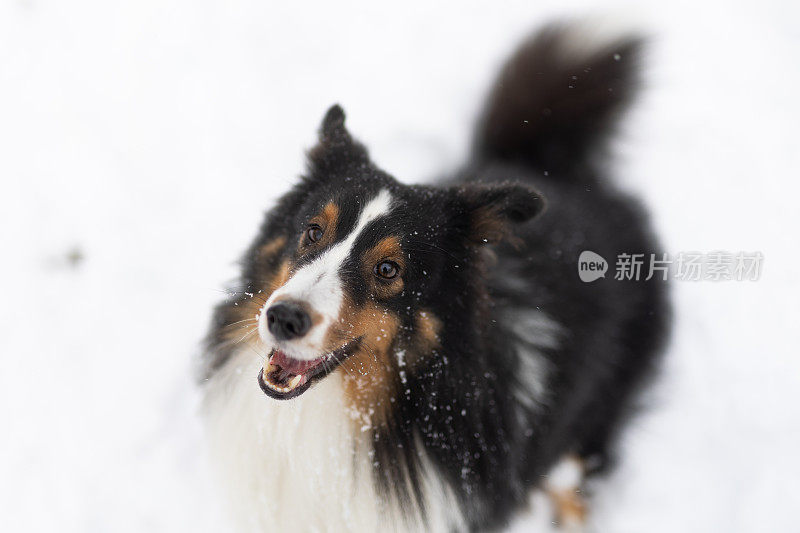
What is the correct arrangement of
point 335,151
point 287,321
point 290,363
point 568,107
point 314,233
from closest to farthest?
1. point 287,321
2. point 290,363
3. point 314,233
4. point 335,151
5. point 568,107

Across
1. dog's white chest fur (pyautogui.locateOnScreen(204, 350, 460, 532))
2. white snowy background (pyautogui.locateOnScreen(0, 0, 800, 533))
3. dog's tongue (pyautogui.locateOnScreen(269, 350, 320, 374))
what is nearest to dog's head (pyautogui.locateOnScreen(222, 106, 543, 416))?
dog's tongue (pyautogui.locateOnScreen(269, 350, 320, 374))

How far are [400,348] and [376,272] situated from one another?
0.81 feet

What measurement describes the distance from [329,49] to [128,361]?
215 centimetres

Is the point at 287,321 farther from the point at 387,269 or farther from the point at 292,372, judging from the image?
the point at 387,269

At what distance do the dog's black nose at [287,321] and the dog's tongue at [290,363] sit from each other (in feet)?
0.55

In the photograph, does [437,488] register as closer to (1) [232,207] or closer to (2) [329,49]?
(1) [232,207]

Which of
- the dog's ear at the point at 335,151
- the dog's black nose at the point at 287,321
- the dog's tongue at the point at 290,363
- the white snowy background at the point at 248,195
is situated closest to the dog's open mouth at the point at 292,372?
the dog's tongue at the point at 290,363

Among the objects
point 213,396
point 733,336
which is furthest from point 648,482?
point 213,396

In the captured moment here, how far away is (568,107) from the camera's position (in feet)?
8.57

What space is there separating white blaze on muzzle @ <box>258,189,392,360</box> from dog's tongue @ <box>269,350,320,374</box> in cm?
8

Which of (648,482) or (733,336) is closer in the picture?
(648,482)

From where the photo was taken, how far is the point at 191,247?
3.12 m

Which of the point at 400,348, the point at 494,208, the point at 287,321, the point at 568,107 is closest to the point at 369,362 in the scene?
the point at 400,348

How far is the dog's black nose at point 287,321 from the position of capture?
5.09 feet
